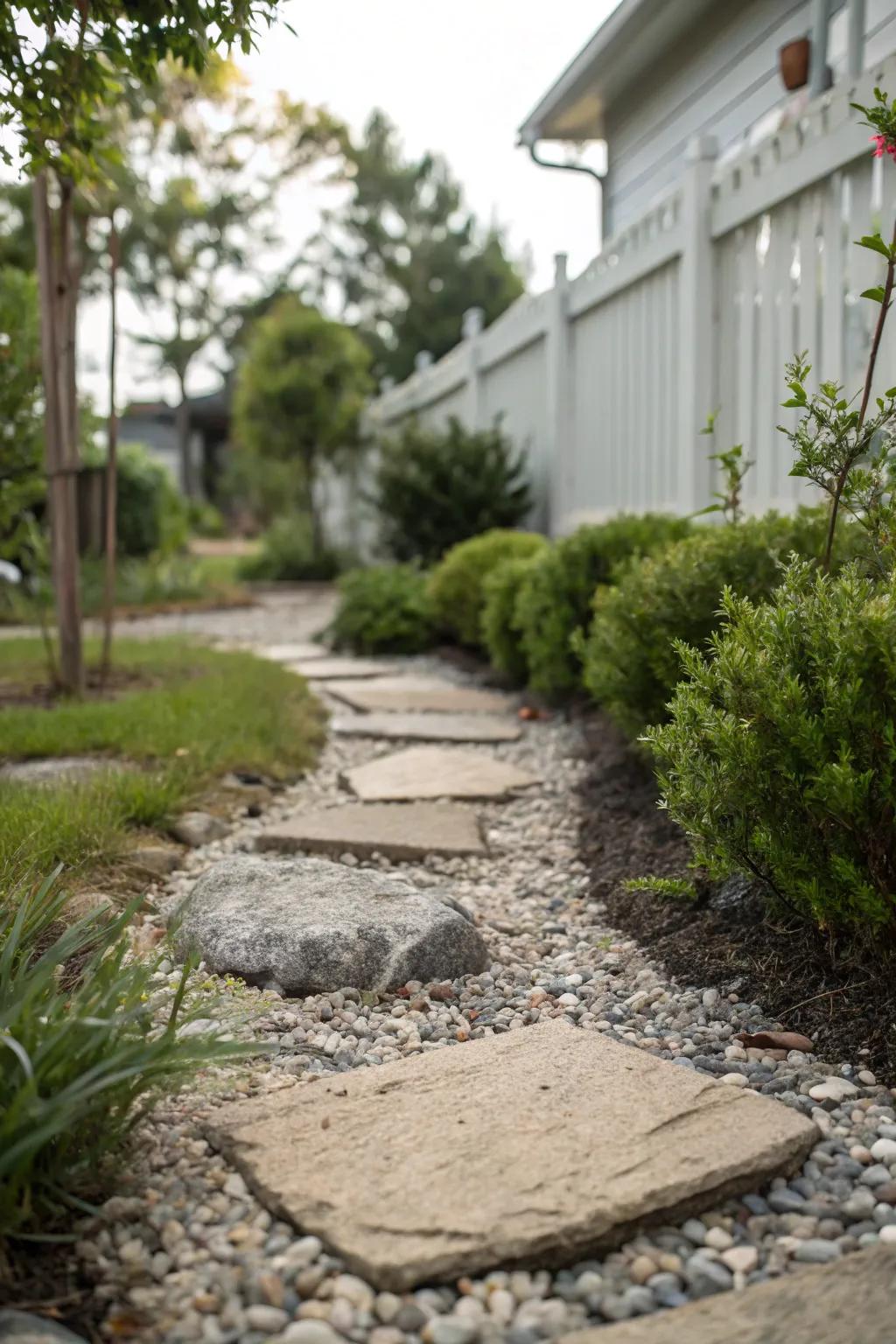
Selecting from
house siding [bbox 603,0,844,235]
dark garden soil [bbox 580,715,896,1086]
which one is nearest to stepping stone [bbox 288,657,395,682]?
dark garden soil [bbox 580,715,896,1086]

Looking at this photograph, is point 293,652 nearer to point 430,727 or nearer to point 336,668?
point 336,668

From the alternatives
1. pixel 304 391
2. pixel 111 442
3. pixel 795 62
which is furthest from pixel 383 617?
pixel 304 391

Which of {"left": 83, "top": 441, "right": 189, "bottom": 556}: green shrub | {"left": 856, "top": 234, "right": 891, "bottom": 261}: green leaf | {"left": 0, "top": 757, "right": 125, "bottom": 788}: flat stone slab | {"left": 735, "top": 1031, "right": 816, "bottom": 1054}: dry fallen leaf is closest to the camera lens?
{"left": 735, "top": 1031, "right": 816, "bottom": 1054}: dry fallen leaf

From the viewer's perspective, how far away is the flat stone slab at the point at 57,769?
125 inches

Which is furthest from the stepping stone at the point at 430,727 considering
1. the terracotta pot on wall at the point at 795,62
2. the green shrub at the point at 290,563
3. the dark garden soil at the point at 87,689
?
the green shrub at the point at 290,563

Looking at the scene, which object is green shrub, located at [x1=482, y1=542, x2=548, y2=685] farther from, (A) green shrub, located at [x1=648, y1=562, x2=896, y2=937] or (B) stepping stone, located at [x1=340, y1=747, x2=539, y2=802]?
(A) green shrub, located at [x1=648, y1=562, x2=896, y2=937]

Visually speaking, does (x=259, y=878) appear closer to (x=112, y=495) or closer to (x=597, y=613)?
(x=597, y=613)

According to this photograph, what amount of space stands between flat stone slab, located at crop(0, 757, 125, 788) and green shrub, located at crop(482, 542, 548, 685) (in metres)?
2.28

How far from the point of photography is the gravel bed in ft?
4.12

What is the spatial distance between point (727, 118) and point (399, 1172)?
7058 millimetres

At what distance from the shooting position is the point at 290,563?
1345 cm

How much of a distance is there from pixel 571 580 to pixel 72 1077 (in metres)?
3.45

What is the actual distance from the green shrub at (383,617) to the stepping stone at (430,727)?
6.99ft

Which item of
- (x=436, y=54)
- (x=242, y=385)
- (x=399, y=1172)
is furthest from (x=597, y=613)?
(x=242, y=385)
